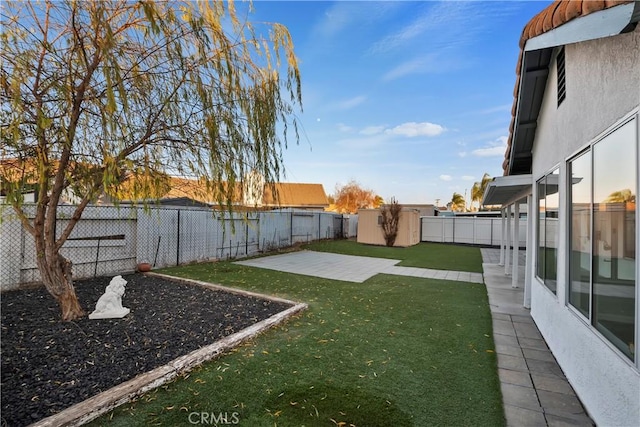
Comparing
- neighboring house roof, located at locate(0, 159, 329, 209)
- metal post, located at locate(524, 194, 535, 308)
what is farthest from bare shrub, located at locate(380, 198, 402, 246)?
neighboring house roof, located at locate(0, 159, 329, 209)

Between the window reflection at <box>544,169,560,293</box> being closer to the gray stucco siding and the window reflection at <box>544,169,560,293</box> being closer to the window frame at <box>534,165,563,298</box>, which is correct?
the window frame at <box>534,165,563,298</box>

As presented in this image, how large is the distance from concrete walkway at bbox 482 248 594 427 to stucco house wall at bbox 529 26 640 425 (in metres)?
0.12

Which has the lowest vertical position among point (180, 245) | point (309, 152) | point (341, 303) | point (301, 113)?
point (341, 303)

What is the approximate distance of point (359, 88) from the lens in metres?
9.08

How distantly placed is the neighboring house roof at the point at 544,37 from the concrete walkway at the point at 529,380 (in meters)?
2.75

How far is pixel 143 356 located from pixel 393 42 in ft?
26.5

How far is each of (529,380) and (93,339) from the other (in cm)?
462

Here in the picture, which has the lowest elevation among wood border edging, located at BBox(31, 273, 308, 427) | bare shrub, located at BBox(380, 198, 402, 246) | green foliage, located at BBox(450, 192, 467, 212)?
wood border edging, located at BBox(31, 273, 308, 427)

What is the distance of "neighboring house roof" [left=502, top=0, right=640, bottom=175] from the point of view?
5.57 ft

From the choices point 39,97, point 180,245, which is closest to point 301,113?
point 39,97

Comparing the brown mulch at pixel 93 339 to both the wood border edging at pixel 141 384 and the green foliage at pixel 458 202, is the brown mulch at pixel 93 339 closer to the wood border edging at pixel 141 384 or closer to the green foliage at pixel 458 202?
the wood border edging at pixel 141 384

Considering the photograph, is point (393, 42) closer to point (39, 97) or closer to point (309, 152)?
point (309, 152)

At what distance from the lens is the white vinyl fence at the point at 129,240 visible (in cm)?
554

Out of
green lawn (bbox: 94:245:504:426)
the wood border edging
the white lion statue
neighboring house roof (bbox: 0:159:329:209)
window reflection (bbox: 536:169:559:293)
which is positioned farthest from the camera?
the white lion statue
